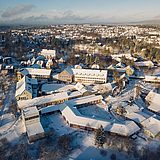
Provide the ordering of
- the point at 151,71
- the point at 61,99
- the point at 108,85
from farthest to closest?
1. the point at 151,71
2. the point at 108,85
3. the point at 61,99

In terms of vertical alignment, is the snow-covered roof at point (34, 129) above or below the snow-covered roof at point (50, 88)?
above

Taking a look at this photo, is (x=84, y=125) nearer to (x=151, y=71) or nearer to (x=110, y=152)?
(x=110, y=152)

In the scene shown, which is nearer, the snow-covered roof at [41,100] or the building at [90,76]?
the snow-covered roof at [41,100]

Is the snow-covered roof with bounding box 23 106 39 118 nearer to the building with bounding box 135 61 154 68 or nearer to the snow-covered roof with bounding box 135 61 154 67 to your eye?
the building with bounding box 135 61 154 68

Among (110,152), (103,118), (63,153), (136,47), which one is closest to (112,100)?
(103,118)

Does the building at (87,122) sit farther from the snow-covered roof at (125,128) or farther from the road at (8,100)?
the road at (8,100)

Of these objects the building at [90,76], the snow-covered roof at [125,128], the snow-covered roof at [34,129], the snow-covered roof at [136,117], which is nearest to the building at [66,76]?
the building at [90,76]

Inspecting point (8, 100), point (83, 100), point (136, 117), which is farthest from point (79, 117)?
point (8, 100)

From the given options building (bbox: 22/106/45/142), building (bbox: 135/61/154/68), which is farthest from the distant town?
building (bbox: 135/61/154/68)
